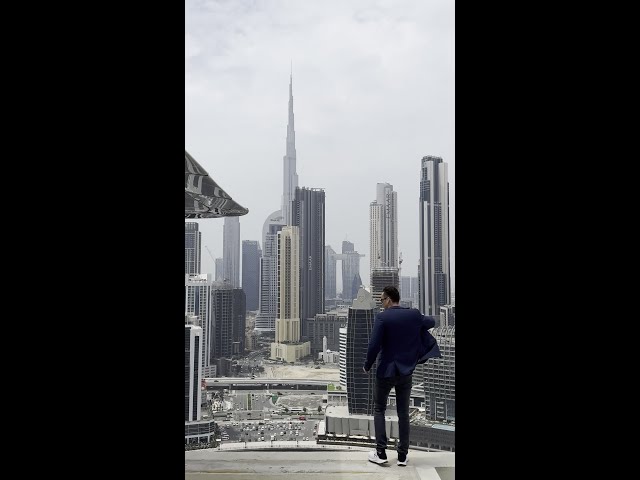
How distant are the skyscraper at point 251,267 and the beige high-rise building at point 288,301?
23 cm

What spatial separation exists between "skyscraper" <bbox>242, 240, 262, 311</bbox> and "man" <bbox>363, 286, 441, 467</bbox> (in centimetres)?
201

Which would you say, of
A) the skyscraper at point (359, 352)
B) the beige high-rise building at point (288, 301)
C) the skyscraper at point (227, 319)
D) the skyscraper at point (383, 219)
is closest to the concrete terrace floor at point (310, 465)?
the skyscraper at point (359, 352)

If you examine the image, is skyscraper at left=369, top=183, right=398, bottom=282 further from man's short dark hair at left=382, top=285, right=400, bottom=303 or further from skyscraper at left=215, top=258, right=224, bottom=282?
man's short dark hair at left=382, top=285, right=400, bottom=303

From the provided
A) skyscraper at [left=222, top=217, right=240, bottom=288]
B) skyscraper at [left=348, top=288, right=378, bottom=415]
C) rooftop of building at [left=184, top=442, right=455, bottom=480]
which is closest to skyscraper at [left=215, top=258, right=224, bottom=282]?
skyscraper at [left=222, top=217, right=240, bottom=288]

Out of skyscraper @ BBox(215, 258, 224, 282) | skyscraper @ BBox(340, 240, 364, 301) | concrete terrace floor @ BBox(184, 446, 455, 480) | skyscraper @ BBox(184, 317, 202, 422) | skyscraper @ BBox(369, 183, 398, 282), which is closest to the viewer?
concrete terrace floor @ BBox(184, 446, 455, 480)

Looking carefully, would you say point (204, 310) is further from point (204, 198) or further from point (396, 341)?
point (396, 341)

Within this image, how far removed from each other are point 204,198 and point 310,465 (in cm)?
147

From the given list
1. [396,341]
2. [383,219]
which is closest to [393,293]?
[396,341]

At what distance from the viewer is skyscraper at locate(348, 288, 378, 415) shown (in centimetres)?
253

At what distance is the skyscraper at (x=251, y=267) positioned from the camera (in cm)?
409

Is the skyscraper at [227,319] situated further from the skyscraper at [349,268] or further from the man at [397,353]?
the man at [397,353]
